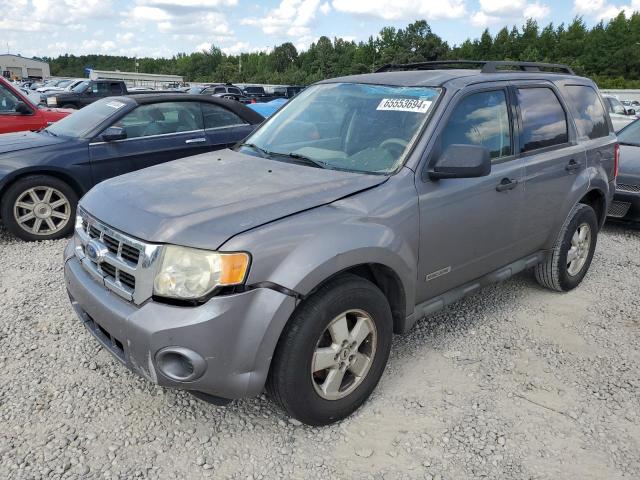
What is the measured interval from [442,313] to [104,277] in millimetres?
2554

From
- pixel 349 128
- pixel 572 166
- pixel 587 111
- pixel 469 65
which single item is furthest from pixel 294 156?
pixel 587 111

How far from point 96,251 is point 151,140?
3.87 meters

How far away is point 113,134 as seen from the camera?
5.87m

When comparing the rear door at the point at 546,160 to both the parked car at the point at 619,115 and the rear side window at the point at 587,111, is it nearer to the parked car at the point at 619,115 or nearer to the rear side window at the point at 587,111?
the rear side window at the point at 587,111

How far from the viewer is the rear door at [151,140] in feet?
19.4

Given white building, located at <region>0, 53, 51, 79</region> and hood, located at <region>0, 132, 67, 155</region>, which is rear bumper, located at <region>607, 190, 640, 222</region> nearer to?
hood, located at <region>0, 132, 67, 155</region>

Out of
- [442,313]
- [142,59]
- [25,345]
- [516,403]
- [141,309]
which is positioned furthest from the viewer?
[142,59]

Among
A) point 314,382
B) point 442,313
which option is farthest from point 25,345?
point 442,313

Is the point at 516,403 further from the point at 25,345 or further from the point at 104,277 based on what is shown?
the point at 25,345

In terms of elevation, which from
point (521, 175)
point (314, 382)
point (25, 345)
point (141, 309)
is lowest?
point (25, 345)

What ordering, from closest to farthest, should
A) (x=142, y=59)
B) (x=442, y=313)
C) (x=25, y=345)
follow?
(x=25, y=345), (x=442, y=313), (x=142, y=59)

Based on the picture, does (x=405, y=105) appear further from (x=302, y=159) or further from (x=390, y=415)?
(x=390, y=415)

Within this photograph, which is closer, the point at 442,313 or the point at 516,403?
the point at 516,403

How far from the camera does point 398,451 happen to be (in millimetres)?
2582
